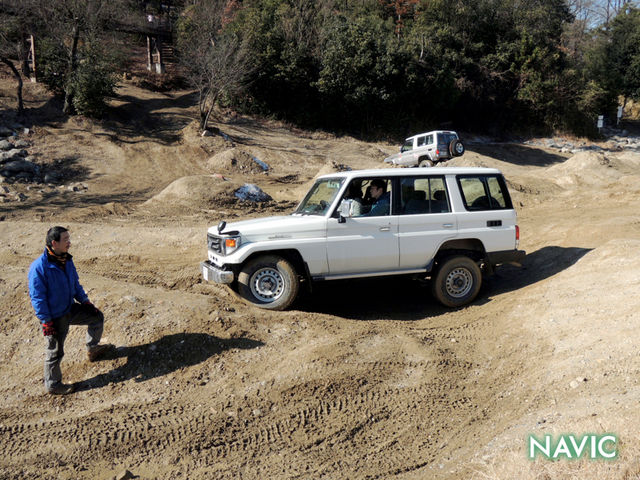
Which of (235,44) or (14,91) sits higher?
(235,44)

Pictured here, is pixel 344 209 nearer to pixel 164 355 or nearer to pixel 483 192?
pixel 483 192

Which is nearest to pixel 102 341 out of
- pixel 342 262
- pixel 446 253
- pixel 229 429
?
pixel 229 429

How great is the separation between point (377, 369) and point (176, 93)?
32976 mm

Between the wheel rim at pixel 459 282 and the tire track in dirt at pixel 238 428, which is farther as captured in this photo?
the wheel rim at pixel 459 282

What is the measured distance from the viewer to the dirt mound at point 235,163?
2233cm

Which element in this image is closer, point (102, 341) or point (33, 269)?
point (33, 269)

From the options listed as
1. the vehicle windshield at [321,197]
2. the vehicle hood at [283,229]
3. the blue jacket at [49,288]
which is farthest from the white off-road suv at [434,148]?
the blue jacket at [49,288]


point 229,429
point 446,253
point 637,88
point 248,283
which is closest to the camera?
point 229,429

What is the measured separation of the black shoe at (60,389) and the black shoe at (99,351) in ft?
1.47

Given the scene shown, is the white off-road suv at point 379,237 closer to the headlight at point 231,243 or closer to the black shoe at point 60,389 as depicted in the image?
the headlight at point 231,243

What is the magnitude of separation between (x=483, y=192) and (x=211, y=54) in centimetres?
2207

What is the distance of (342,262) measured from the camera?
6.90m

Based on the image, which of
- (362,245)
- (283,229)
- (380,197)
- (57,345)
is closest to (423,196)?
(380,197)

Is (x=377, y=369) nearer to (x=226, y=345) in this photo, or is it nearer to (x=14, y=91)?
(x=226, y=345)
